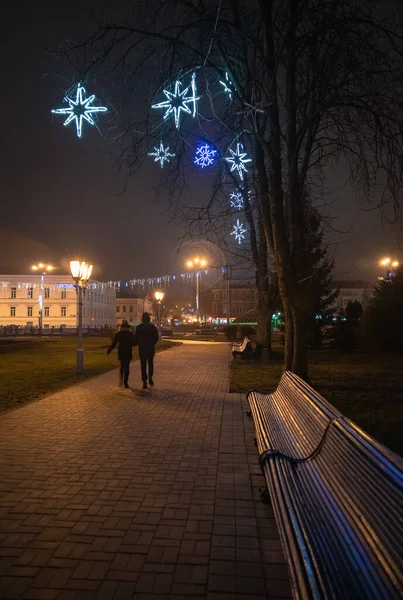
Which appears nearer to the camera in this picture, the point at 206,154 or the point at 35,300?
the point at 206,154

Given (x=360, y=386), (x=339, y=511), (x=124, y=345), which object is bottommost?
(x=360, y=386)

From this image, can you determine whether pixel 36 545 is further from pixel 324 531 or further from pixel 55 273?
pixel 55 273

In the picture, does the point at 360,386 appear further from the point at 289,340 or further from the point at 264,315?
the point at 264,315

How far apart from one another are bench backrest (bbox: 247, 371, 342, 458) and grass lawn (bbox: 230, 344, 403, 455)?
1.38 m

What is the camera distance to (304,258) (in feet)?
38.2

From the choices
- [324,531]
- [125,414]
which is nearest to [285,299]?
[125,414]

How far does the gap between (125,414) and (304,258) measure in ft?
19.1

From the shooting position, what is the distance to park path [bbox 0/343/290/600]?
3.05 m

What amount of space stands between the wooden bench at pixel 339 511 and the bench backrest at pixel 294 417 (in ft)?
0.09

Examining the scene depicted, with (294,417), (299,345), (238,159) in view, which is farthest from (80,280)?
(294,417)

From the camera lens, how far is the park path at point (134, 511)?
305 centimetres

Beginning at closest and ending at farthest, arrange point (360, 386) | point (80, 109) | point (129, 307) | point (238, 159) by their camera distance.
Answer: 1. point (80, 109)
2. point (360, 386)
3. point (238, 159)
4. point (129, 307)

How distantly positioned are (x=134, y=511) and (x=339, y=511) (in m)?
1.89

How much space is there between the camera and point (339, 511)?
3.09 m
